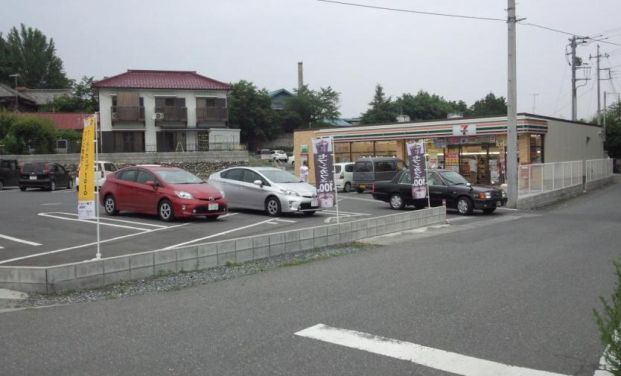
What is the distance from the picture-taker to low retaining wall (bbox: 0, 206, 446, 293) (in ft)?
24.5

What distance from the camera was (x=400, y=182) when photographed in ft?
66.7

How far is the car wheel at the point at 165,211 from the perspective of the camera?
1434cm

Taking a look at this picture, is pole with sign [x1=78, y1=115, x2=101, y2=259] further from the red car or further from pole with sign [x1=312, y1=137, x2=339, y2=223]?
pole with sign [x1=312, y1=137, x2=339, y2=223]

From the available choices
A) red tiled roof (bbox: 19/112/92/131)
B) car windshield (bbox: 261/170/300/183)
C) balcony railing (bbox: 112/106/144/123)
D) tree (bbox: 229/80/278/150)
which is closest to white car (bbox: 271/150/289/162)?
tree (bbox: 229/80/278/150)

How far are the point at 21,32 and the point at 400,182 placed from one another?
6967cm

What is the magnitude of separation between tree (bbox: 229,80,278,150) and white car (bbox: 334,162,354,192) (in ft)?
99.5

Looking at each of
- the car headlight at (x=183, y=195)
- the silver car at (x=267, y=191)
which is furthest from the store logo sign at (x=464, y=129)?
the car headlight at (x=183, y=195)

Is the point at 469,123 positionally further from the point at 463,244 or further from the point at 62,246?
the point at 62,246

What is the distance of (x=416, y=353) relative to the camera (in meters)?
5.02

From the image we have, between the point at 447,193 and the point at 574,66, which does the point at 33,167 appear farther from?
the point at 574,66

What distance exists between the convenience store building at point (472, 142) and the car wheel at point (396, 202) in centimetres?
1016

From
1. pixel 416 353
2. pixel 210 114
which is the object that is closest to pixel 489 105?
pixel 210 114

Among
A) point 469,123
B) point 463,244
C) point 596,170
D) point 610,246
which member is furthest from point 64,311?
point 596,170

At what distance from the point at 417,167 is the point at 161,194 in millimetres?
7593
